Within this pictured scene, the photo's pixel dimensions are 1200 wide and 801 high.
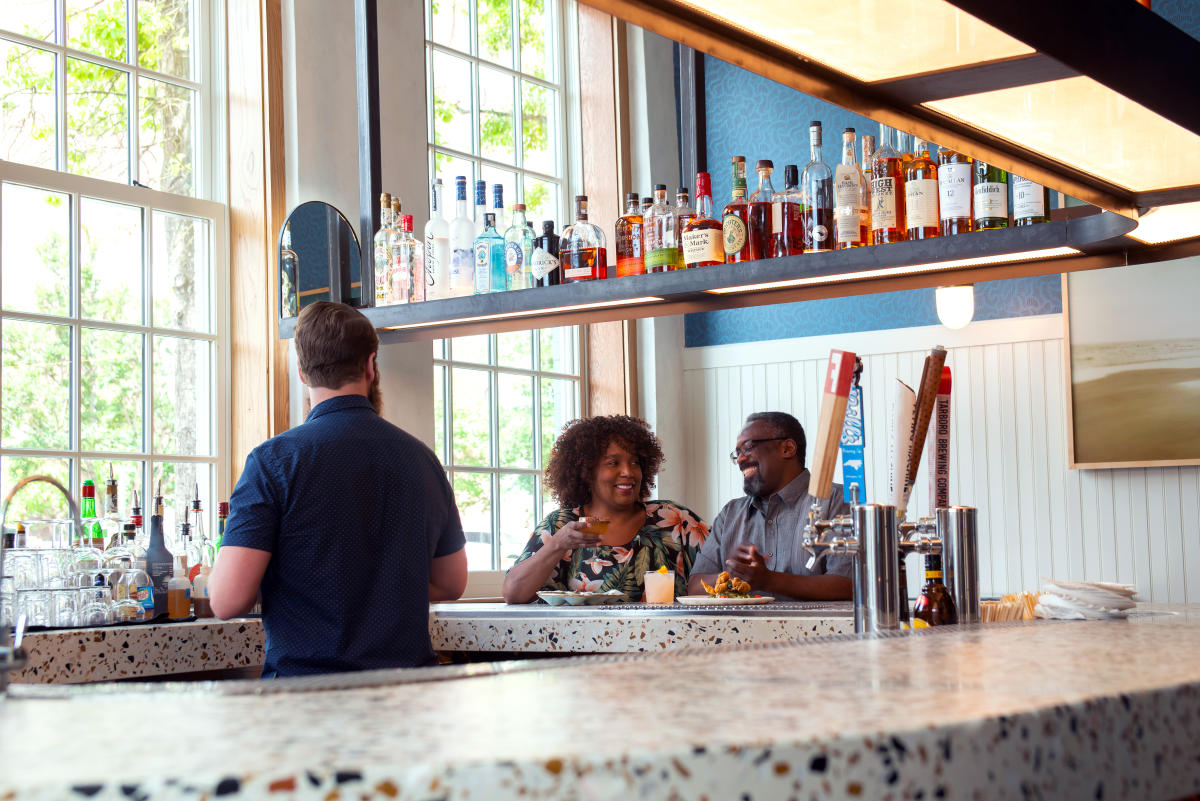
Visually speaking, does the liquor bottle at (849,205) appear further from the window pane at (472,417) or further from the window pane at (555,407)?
the window pane at (555,407)

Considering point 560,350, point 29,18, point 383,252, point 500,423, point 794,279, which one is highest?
point 29,18

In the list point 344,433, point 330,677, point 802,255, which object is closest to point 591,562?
point 802,255

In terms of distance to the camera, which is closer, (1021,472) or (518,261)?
(518,261)

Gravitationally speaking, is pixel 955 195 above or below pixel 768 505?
above

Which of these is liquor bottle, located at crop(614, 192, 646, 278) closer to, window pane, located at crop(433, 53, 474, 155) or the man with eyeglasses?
the man with eyeglasses

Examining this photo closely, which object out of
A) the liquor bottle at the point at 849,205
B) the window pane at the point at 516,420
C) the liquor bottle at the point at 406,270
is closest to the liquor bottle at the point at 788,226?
the liquor bottle at the point at 849,205

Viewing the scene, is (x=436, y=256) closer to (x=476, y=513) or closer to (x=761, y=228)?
(x=761, y=228)

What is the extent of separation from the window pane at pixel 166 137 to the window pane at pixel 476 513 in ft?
4.92

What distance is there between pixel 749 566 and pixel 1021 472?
6.78ft

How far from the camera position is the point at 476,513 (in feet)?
15.9

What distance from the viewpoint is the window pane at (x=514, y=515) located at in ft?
16.2

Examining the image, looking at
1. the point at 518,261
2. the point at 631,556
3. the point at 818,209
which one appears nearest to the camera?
the point at 818,209

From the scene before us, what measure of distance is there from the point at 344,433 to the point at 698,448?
3.60 meters

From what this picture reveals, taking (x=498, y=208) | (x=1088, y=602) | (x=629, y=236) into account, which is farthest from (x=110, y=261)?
(x=1088, y=602)
